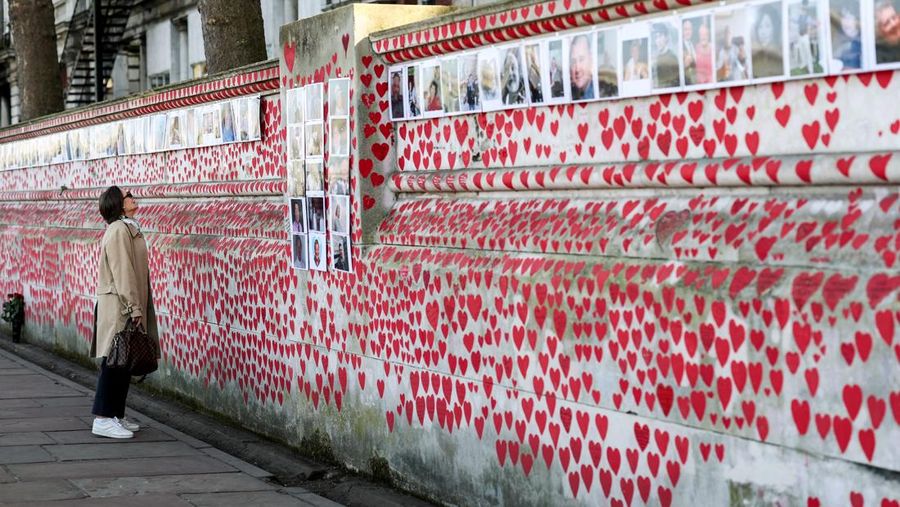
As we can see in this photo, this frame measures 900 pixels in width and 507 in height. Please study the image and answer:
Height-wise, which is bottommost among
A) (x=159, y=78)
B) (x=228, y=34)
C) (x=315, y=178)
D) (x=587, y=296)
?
(x=587, y=296)

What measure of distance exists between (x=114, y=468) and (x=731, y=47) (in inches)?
180

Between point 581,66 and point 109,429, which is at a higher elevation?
point 581,66

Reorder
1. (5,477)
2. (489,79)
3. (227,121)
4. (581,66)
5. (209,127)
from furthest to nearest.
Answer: (209,127) < (227,121) < (5,477) < (489,79) < (581,66)

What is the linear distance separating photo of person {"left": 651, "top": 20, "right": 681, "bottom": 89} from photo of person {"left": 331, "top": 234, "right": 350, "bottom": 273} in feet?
9.30

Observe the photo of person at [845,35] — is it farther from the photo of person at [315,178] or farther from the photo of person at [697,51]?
the photo of person at [315,178]

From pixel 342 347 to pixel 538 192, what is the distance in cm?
199

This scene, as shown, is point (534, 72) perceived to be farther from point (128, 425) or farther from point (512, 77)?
point (128, 425)

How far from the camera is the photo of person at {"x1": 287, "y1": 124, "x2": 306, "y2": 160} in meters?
9.06

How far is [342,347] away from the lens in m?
8.41

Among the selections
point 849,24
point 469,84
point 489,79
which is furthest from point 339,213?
point 849,24

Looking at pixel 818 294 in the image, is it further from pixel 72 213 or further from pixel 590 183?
pixel 72 213

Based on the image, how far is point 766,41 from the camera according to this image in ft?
17.6

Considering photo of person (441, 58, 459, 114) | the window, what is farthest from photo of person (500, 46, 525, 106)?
the window

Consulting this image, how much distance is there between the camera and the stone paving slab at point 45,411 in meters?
10.6
